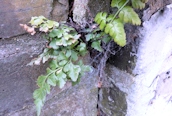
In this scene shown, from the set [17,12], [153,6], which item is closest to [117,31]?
[153,6]

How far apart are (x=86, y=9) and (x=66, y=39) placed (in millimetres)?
137

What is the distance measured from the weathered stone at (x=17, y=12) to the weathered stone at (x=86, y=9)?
89 millimetres

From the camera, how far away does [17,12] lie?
57 cm

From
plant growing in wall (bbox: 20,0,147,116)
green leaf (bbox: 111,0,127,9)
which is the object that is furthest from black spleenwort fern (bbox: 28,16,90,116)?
green leaf (bbox: 111,0,127,9)

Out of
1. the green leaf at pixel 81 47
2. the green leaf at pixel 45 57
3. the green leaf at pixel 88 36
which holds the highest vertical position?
the green leaf at pixel 88 36

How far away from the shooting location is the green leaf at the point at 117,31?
555 millimetres

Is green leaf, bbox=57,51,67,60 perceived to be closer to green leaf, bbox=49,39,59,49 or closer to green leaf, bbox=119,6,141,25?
green leaf, bbox=49,39,59,49

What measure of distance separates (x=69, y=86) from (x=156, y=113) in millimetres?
428

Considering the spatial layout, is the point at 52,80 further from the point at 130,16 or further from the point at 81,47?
the point at 130,16

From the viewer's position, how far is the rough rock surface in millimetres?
619

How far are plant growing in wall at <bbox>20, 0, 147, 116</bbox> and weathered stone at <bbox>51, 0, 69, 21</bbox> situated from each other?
3 centimetres

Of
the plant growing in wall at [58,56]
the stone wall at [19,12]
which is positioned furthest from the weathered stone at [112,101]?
the stone wall at [19,12]

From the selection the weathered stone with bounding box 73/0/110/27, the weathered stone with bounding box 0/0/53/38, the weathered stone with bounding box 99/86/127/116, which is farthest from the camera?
the weathered stone with bounding box 99/86/127/116

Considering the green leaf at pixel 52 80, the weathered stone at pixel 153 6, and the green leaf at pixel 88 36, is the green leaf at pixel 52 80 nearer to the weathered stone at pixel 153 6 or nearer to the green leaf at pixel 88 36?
the green leaf at pixel 88 36
